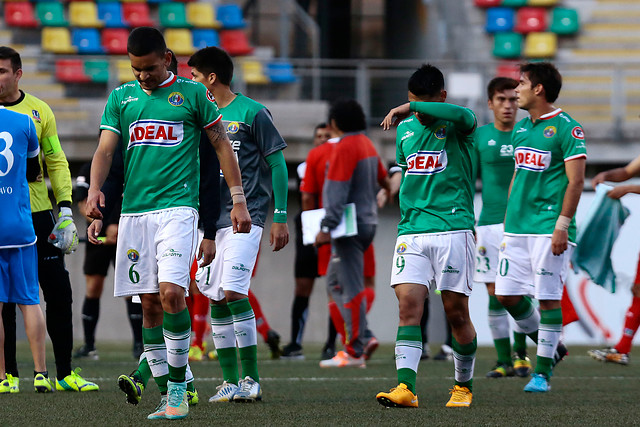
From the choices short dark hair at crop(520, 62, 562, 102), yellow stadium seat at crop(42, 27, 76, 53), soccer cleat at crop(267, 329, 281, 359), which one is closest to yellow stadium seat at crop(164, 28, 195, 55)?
yellow stadium seat at crop(42, 27, 76, 53)

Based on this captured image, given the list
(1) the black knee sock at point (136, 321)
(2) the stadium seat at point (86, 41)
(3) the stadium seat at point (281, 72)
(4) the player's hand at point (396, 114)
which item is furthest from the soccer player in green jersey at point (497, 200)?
(2) the stadium seat at point (86, 41)

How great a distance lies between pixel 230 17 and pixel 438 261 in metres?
13.0

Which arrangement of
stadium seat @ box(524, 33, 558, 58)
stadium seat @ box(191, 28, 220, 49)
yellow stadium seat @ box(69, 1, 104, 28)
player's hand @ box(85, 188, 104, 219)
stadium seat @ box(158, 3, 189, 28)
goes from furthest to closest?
stadium seat @ box(524, 33, 558, 58)
stadium seat @ box(158, 3, 189, 28)
stadium seat @ box(191, 28, 220, 49)
yellow stadium seat @ box(69, 1, 104, 28)
player's hand @ box(85, 188, 104, 219)

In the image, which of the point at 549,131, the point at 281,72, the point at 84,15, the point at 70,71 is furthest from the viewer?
the point at 84,15

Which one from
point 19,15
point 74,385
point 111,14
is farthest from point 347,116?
point 19,15

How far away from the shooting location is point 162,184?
5453mm

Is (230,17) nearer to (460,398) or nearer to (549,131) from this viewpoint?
(549,131)

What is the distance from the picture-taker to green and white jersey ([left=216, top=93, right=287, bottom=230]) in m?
6.35

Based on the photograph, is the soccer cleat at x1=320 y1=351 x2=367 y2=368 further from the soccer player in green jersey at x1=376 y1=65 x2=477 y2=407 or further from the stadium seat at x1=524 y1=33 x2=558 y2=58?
the stadium seat at x1=524 y1=33 x2=558 y2=58

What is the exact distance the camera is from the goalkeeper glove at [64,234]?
21.9 feet

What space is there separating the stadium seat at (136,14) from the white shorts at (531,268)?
11681mm

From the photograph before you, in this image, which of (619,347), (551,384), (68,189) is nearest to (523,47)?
(619,347)

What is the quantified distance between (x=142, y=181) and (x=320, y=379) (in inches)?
119

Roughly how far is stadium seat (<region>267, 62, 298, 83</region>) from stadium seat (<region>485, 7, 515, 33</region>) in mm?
5031
